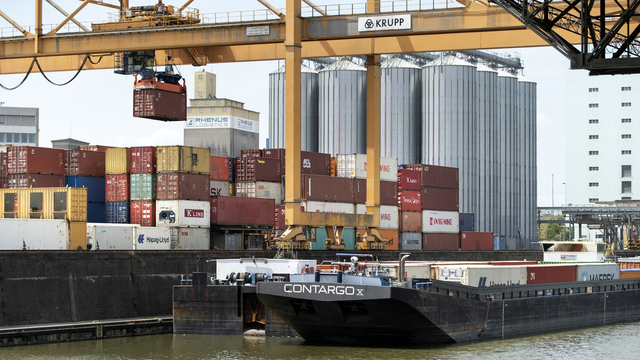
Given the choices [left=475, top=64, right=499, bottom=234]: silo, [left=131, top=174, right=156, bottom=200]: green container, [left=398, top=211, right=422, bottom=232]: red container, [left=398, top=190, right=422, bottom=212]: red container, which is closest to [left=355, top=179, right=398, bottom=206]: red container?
[left=398, top=190, right=422, bottom=212]: red container

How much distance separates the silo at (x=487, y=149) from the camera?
8850cm

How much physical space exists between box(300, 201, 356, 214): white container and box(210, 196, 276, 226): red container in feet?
7.74

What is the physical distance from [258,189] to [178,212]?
6.25 m

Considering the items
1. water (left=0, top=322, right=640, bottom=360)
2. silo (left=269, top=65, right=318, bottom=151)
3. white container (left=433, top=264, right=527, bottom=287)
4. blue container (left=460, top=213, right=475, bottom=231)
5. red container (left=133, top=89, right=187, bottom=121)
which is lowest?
water (left=0, top=322, right=640, bottom=360)

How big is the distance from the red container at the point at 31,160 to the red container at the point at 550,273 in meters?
23.2

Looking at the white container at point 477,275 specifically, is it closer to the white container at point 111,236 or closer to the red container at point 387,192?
the red container at point 387,192

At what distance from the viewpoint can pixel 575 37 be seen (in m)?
32.6

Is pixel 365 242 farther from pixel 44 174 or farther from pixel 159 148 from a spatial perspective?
pixel 44 174

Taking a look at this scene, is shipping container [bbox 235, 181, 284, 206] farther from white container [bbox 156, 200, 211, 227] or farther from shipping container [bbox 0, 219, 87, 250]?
shipping container [bbox 0, 219, 87, 250]

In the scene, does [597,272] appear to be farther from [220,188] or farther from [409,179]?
[220,188]

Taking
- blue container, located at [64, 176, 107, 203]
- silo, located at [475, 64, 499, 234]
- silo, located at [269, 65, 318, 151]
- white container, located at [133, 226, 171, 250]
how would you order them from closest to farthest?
1. white container, located at [133, 226, 171, 250]
2. blue container, located at [64, 176, 107, 203]
3. silo, located at [475, 64, 499, 234]
4. silo, located at [269, 65, 318, 151]

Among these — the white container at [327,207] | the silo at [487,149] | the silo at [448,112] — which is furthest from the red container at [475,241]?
the silo at [487,149]

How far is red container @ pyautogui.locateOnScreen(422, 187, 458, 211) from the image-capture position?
161 feet

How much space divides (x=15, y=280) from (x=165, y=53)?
16113mm
